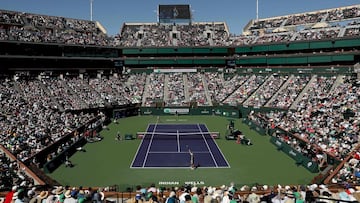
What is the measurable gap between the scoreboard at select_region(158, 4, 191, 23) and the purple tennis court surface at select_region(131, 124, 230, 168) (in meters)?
41.4

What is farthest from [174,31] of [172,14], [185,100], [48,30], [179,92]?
[48,30]

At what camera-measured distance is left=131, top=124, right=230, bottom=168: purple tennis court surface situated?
1061 inches

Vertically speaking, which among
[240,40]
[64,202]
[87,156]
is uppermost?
[240,40]

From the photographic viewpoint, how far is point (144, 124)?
46.2 m

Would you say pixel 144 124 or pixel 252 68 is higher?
pixel 252 68

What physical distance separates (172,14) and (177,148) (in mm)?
52910

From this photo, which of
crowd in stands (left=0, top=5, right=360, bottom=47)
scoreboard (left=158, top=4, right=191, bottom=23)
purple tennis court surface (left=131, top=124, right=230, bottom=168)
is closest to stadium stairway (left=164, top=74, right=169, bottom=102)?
crowd in stands (left=0, top=5, right=360, bottom=47)

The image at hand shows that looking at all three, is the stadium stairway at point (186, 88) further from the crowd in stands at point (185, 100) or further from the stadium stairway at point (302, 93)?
the stadium stairway at point (302, 93)

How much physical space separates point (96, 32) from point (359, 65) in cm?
4963

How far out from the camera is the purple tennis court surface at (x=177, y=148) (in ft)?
88.4

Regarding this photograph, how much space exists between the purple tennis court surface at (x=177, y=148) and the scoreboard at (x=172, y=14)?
41416 millimetres

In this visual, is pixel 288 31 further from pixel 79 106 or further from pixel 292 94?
pixel 79 106

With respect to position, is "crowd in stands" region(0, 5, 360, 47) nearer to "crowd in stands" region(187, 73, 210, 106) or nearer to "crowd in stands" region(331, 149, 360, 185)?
"crowd in stands" region(187, 73, 210, 106)

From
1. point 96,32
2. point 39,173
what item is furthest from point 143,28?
point 39,173
